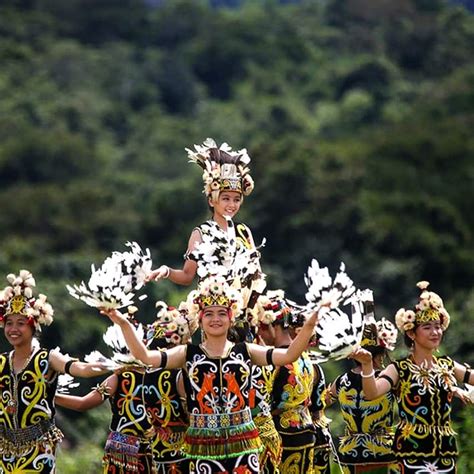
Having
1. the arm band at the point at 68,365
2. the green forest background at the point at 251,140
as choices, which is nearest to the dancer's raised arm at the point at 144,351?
the arm band at the point at 68,365

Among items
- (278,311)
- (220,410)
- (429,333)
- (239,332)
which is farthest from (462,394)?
(220,410)

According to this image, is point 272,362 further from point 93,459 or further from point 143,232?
point 143,232

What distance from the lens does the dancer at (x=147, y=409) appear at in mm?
12570

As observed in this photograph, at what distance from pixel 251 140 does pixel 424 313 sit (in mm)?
61274

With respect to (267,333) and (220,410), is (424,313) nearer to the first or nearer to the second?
(267,333)

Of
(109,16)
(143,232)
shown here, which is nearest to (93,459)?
(143,232)

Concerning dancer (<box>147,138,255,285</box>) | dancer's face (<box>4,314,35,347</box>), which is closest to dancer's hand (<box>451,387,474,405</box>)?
dancer (<box>147,138,255,285</box>)

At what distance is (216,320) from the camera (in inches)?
460

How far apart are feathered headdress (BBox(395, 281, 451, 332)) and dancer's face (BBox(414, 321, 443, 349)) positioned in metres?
0.03

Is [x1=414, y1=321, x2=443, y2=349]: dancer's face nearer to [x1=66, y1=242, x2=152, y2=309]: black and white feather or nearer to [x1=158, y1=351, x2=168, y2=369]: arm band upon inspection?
[x1=158, y1=351, x2=168, y2=369]: arm band

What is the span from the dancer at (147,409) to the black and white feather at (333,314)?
139 centimetres

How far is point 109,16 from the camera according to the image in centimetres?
10481

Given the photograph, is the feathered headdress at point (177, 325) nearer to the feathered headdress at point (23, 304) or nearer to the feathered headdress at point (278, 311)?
the feathered headdress at point (278, 311)

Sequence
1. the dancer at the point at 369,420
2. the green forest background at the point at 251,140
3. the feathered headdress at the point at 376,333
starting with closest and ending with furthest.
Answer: the feathered headdress at the point at 376,333, the dancer at the point at 369,420, the green forest background at the point at 251,140
